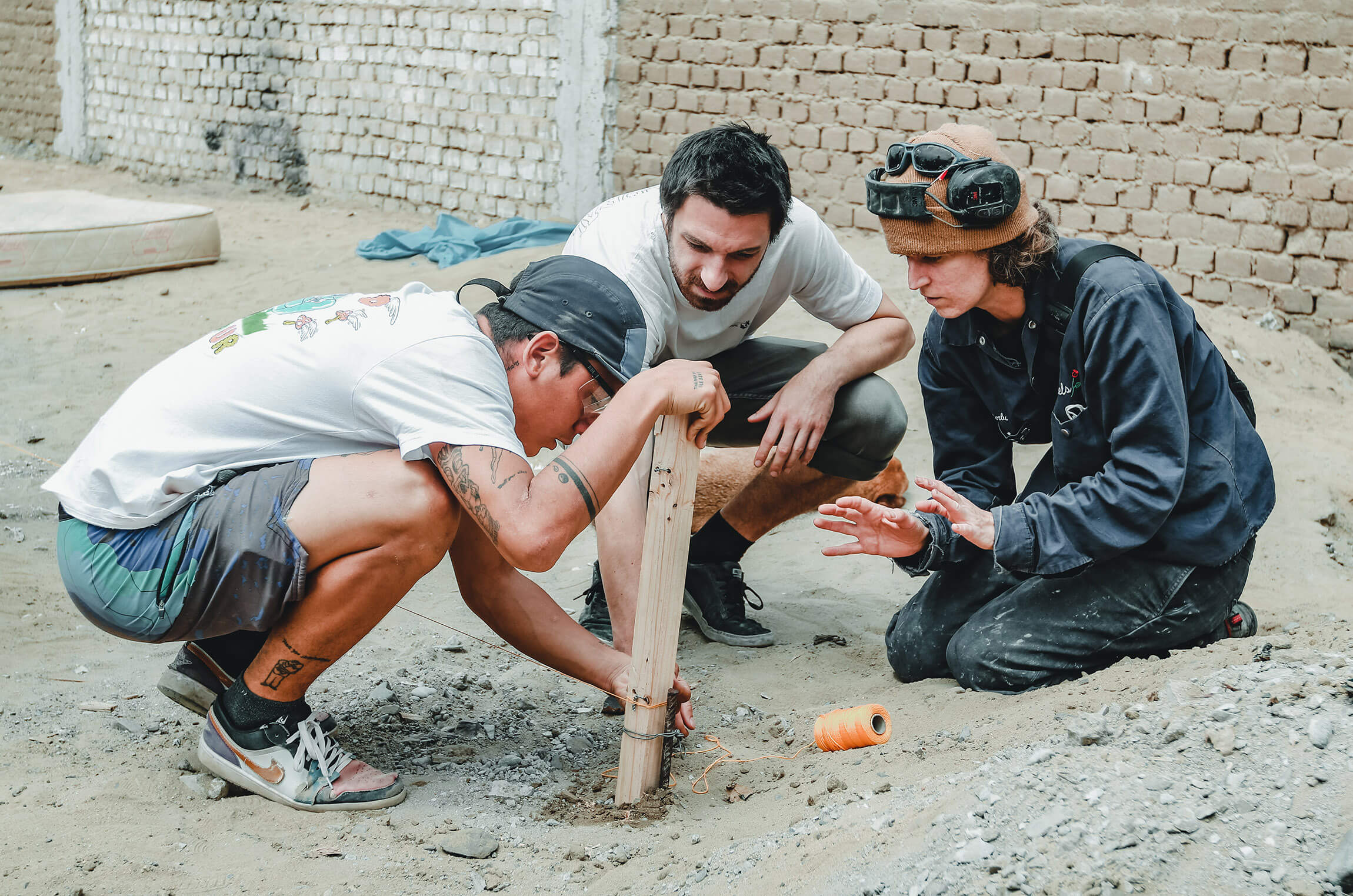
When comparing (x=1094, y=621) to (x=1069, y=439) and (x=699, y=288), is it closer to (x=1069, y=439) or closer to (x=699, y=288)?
(x=1069, y=439)

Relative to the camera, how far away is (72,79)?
41.1 feet

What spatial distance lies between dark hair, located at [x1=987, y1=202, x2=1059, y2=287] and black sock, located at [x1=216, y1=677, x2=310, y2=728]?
6.16ft

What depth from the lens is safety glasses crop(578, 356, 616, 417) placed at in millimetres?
2379

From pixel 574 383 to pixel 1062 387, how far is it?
1.16 meters

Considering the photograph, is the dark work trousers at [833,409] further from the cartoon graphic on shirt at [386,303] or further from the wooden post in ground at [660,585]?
the cartoon graphic on shirt at [386,303]

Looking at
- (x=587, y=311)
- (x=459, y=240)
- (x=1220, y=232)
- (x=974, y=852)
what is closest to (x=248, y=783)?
(x=587, y=311)

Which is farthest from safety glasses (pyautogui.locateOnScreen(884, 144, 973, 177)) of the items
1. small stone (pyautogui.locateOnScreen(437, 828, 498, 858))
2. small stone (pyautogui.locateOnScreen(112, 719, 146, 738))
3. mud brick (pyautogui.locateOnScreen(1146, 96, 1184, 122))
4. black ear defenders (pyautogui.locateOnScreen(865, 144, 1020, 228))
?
mud brick (pyautogui.locateOnScreen(1146, 96, 1184, 122))

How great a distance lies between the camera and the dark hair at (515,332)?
2.36 meters

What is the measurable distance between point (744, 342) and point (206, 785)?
207 centimetres

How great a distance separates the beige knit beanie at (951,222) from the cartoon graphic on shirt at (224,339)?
1474 mm

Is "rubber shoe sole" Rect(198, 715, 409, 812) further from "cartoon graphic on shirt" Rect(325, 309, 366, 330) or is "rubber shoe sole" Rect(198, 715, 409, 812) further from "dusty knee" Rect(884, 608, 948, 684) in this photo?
"dusty knee" Rect(884, 608, 948, 684)

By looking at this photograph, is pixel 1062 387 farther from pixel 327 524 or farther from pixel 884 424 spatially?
pixel 327 524

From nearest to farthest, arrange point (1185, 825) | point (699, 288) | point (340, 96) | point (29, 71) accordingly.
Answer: point (1185, 825) → point (699, 288) → point (340, 96) → point (29, 71)

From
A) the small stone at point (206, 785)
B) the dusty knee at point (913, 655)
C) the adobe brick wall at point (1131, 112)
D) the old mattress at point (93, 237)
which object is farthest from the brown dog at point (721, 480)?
the old mattress at point (93, 237)
